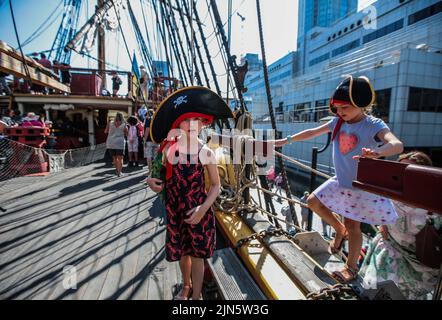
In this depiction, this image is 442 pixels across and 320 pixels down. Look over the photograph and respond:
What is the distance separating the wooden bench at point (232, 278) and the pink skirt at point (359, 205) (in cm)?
77

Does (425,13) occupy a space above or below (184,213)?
above

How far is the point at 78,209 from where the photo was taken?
11.9ft

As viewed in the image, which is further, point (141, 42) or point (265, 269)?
point (141, 42)

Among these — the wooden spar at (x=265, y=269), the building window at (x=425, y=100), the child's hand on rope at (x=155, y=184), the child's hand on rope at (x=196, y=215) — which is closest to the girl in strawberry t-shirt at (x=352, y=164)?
the wooden spar at (x=265, y=269)

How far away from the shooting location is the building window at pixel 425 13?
64.7ft

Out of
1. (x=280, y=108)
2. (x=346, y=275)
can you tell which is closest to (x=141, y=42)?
(x=346, y=275)

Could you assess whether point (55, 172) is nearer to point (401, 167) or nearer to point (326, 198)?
point (326, 198)

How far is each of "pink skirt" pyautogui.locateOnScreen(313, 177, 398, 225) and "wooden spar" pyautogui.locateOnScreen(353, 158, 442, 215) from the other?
2.77 feet

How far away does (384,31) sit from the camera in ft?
82.8

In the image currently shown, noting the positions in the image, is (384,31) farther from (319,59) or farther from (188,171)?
(188,171)

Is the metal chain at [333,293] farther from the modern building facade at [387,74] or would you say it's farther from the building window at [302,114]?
the building window at [302,114]

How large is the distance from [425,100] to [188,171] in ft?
64.2

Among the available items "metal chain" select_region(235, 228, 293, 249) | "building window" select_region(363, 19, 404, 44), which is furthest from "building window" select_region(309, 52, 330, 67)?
"metal chain" select_region(235, 228, 293, 249)

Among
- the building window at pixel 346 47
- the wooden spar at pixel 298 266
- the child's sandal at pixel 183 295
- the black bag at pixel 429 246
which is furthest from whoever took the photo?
the building window at pixel 346 47
